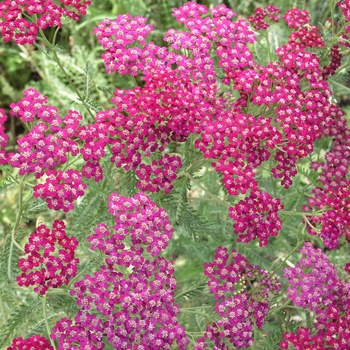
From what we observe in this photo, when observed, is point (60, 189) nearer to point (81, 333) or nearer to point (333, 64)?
point (81, 333)

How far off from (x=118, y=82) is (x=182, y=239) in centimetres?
175

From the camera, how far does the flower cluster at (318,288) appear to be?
2.67m

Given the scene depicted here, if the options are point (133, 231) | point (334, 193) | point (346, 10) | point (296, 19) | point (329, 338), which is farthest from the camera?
point (296, 19)

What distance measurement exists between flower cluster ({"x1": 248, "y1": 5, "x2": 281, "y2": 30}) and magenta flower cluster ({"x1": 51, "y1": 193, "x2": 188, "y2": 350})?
50.4 inches

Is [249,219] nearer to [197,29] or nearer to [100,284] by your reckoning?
[100,284]

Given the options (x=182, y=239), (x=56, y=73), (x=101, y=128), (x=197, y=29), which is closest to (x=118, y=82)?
(x=56, y=73)

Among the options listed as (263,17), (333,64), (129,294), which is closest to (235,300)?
(129,294)

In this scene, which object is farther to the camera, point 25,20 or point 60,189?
point 25,20

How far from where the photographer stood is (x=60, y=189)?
92.4 inches

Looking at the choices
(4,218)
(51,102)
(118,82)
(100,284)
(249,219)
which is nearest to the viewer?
(100,284)

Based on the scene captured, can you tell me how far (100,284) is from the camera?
233 cm

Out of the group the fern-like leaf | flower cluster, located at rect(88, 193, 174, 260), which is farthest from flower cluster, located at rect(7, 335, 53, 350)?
flower cluster, located at rect(88, 193, 174, 260)

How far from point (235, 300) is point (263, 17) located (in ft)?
5.00

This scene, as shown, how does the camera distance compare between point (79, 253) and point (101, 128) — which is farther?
point (79, 253)
